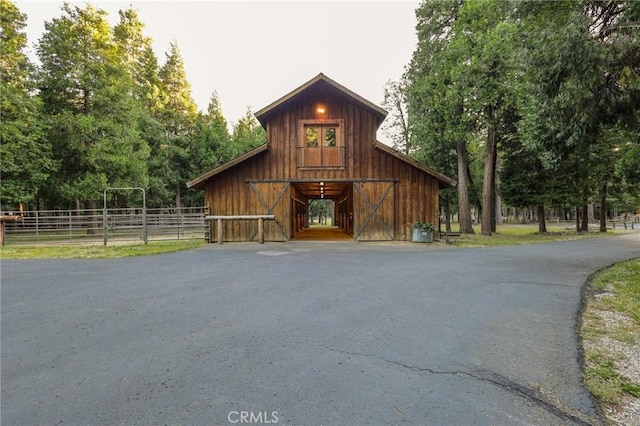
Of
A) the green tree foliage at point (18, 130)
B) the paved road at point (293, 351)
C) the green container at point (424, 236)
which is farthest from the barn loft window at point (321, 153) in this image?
the green tree foliage at point (18, 130)

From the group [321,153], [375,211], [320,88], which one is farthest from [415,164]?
[320,88]

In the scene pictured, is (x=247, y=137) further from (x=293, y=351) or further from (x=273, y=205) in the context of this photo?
(x=293, y=351)

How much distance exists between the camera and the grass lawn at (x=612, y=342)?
95.9 inches

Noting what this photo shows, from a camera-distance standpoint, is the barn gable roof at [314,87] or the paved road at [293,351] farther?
the barn gable roof at [314,87]

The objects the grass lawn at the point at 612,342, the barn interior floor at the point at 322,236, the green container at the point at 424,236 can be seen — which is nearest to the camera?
the grass lawn at the point at 612,342

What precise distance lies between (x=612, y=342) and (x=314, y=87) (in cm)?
1380

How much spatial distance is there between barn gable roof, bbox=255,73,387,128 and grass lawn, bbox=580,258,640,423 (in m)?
10.8

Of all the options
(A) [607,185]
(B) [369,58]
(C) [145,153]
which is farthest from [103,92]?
(A) [607,185]

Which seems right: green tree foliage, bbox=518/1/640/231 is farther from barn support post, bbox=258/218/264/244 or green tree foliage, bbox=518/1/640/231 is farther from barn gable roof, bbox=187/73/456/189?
barn support post, bbox=258/218/264/244

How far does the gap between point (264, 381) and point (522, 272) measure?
707 cm

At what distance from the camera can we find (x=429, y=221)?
1440cm

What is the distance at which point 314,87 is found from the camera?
1434 centimetres

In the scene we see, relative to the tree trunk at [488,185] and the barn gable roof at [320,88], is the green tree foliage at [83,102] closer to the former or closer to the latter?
the barn gable roof at [320,88]

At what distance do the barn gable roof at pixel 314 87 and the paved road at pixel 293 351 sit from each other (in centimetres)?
980
